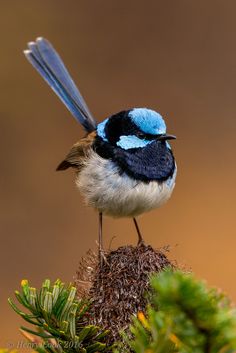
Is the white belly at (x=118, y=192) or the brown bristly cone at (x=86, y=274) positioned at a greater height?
the white belly at (x=118, y=192)

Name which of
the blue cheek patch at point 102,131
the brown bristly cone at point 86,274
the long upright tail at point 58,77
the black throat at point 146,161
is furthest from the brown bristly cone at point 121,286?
the long upright tail at point 58,77

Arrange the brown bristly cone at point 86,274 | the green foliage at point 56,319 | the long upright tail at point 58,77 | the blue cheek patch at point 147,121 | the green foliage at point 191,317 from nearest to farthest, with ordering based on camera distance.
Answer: the green foliage at point 191,317
the green foliage at point 56,319
the brown bristly cone at point 86,274
the blue cheek patch at point 147,121
the long upright tail at point 58,77

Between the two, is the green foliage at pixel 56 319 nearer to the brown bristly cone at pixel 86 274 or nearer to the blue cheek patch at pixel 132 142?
the brown bristly cone at pixel 86 274

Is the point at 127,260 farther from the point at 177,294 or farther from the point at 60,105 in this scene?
the point at 60,105

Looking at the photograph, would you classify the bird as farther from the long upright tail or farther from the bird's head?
the long upright tail

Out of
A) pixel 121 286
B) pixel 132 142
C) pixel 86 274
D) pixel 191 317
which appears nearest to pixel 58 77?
pixel 132 142

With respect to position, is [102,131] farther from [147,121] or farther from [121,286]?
[121,286]

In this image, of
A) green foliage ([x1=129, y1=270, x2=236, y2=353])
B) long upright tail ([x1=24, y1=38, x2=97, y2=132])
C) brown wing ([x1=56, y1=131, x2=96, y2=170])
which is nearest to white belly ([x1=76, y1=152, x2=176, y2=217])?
brown wing ([x1=56, y1=131, x2=96, y2=170])
